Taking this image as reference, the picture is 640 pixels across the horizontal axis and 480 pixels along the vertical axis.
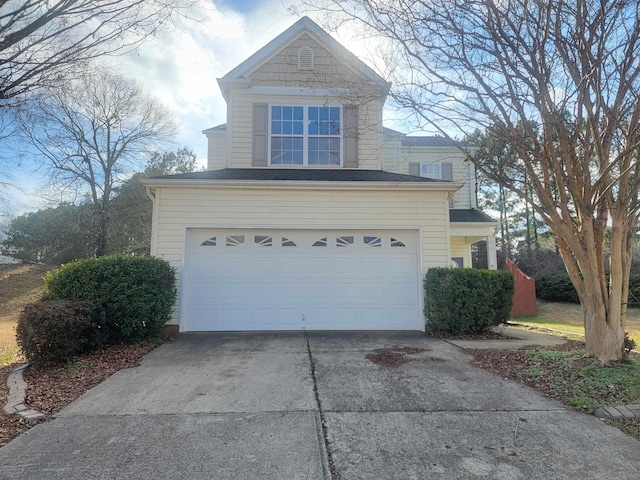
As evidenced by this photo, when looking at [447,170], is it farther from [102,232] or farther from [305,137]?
[102,232]

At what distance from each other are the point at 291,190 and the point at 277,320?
2825 millimetres

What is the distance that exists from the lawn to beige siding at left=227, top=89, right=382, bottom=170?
6550 mm

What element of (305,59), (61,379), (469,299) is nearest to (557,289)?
(469,299)

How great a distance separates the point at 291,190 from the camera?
8203 mm

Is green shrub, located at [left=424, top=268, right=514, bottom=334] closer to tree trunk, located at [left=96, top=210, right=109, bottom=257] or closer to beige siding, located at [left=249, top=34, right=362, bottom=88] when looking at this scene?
beige siding, located at [left=249, top=34, right=362, bottom=88]

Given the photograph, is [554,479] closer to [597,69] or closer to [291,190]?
[597,69]

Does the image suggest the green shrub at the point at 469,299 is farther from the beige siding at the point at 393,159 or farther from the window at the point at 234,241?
the beige siding at the point at 393,159

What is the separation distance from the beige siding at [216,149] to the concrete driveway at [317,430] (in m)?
9.10

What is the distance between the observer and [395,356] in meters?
5.80

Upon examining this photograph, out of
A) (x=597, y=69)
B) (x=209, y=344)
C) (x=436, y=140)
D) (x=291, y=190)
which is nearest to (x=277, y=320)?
(x=209, y=344)

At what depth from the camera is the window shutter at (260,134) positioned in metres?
9.82

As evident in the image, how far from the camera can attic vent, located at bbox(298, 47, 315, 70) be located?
10203 mm

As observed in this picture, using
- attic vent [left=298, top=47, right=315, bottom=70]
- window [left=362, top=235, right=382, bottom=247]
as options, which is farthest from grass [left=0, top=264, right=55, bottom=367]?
window [left=362, top=235, right=382, bottom=247]

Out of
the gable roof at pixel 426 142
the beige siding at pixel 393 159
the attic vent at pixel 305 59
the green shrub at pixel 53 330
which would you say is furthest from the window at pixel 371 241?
the gable roof at pixel 426 142
